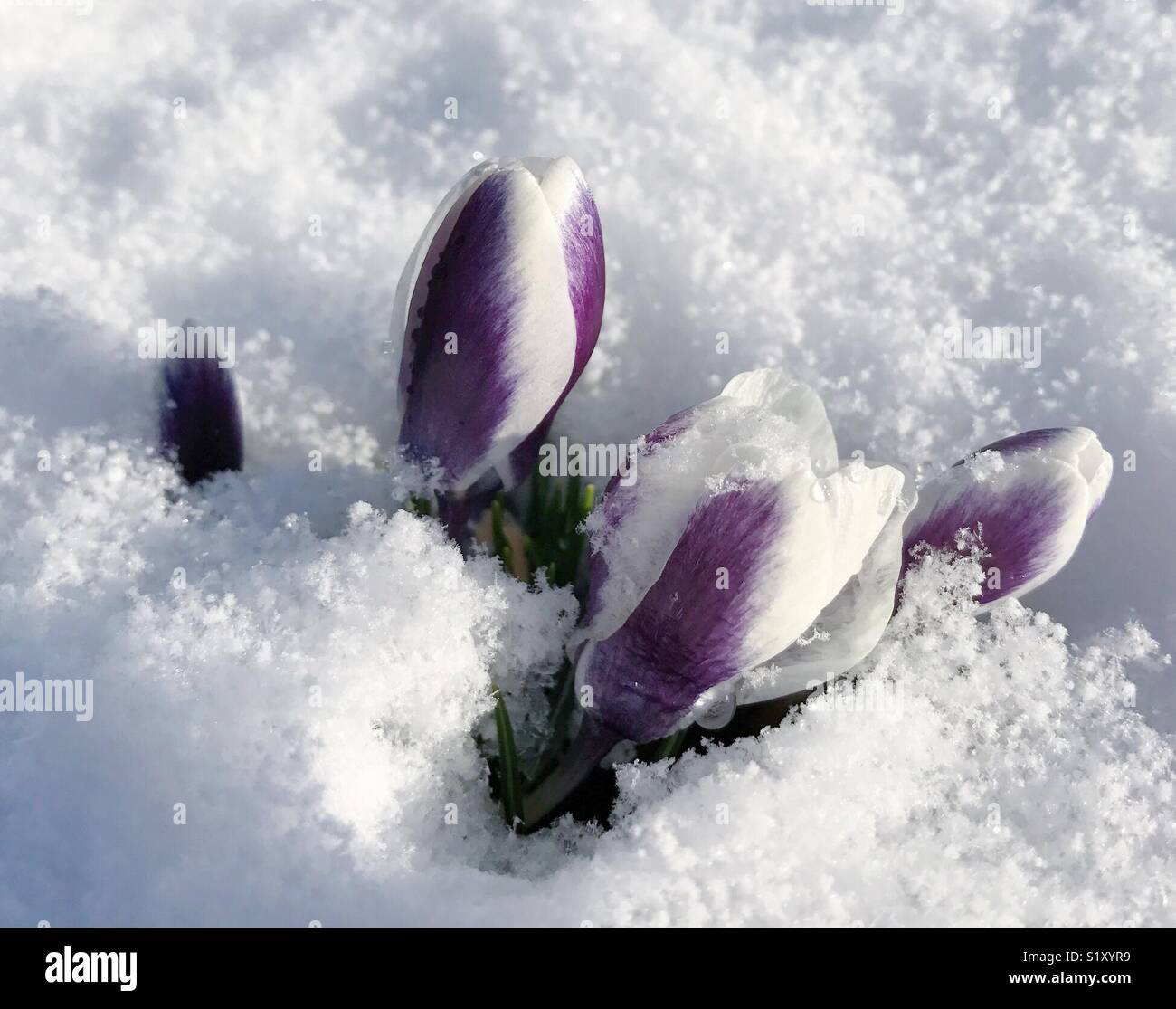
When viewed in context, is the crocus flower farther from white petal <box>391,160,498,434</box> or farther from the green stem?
the green stem

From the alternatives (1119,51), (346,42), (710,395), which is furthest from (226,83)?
(1119,51)

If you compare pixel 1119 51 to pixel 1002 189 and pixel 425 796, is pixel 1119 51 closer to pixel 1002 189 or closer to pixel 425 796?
pixel 1002 189

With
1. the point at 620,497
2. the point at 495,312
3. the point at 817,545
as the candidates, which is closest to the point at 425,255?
the point at 495,312

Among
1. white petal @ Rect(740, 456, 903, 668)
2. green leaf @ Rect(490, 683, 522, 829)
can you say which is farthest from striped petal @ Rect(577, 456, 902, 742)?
green leaf @ Rect(490, 683, 522, 829)

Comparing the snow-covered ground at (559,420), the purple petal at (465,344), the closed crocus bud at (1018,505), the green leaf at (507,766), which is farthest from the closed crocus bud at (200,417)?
the closed crocus bud at (1018,505)

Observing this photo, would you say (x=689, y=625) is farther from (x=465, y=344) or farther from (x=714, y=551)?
(x=465, y=344)

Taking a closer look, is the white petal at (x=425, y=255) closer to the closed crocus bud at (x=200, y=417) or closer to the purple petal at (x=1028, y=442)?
the closed crocus bud at (x=200, y=417)
